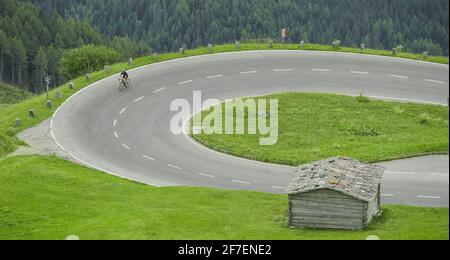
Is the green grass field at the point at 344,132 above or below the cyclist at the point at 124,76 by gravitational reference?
below

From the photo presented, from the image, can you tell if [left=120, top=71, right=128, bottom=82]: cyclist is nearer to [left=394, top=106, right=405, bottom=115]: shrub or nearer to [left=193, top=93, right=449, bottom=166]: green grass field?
[left=193, top=93, right=449, bottom=166]: green grass field

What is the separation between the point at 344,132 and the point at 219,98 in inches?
520

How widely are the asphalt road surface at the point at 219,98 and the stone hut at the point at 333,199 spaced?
241 inches

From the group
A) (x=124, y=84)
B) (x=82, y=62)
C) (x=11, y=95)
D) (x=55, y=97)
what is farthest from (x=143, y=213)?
(x=11, y=95)

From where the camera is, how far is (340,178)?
37.3 m

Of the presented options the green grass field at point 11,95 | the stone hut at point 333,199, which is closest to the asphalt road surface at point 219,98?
the stone hut at point 333,199

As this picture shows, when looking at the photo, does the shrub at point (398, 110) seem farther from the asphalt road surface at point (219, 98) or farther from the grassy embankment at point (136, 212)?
the grassy embankment at point (136, 212)

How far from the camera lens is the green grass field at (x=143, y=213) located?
34.9 m

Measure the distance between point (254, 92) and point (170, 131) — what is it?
10.2 m

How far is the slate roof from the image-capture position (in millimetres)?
36469

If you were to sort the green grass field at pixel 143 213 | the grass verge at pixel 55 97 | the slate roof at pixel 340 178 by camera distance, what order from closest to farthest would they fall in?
the green grass field at pixel 143 213, the slate roof at pixel 340 178, the grass verge at pixel 55 97

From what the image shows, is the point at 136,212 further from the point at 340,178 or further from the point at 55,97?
the point at 55,97

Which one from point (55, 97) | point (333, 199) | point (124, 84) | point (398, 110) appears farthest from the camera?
point (124, 84)
